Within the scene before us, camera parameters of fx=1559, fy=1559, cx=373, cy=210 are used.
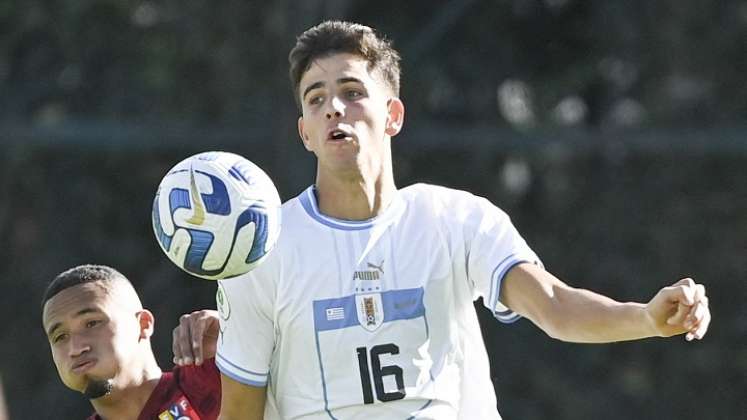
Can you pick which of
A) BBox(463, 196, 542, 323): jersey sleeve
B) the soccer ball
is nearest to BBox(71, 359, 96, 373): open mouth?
the soccer ball


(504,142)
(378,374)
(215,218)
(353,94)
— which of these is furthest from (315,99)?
(504,142)

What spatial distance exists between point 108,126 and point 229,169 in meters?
7.03

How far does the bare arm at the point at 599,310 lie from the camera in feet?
14.0

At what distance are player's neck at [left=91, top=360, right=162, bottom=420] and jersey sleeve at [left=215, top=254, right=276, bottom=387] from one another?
642 mm

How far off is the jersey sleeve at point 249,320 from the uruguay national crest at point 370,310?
0.91 feet

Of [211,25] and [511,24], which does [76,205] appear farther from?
[511,24]

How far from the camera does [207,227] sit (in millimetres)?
4496

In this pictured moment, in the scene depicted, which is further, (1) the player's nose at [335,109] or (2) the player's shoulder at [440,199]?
(2) the player's shoulder at [440,199]

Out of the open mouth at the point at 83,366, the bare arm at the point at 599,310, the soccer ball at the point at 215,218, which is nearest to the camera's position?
the bare arm at the point at 599,310

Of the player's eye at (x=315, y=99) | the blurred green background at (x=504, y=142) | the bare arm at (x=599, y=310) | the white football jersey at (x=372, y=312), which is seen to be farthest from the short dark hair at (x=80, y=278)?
the blurred green background at (x=504, y=142)

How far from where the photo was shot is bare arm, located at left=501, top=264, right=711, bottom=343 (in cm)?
426

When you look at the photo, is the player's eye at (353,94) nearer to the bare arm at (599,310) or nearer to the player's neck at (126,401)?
the bare arm at (599,310)

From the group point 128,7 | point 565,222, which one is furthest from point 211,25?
point 565,222

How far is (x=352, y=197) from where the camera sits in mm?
4934
